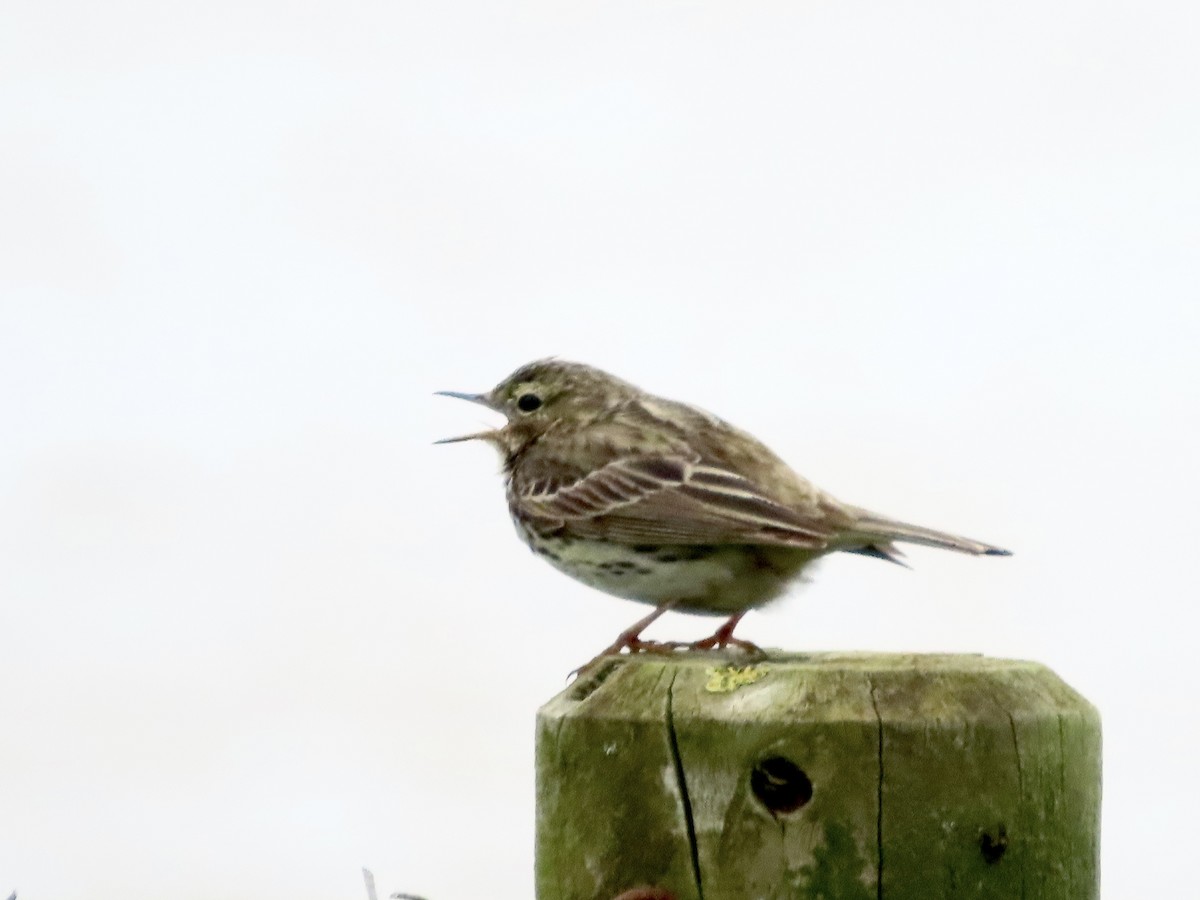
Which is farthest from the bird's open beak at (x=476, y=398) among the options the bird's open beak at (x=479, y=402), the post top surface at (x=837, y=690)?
the post top surface at (x=837, y=690)

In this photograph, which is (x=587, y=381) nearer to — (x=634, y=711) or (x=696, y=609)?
(x=696, y=609)

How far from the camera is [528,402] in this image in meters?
8.88

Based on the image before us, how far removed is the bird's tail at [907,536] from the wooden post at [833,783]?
2.28m

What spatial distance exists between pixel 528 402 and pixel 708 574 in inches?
87.9

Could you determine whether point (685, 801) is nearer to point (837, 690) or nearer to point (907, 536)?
point (837, 690)

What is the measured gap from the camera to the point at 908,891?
3762 mm

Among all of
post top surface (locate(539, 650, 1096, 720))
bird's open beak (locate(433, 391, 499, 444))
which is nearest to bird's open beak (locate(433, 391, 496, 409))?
bird's open beak (locate(433, 391, 499, 444))

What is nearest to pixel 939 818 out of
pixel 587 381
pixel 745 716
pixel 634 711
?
pixel 745 716

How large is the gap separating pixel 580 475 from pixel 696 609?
46.4 inches

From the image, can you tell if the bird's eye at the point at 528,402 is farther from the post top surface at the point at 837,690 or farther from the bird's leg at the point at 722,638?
the post top surface at the point at 837,690

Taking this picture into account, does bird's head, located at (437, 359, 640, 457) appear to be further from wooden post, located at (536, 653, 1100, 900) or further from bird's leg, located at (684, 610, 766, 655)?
wooden post, located at (536, 653, 1100, 900)

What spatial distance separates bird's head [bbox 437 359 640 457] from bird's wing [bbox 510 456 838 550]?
571 mm

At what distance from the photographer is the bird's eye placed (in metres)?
8.86

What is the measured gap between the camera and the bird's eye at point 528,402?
8.86m
